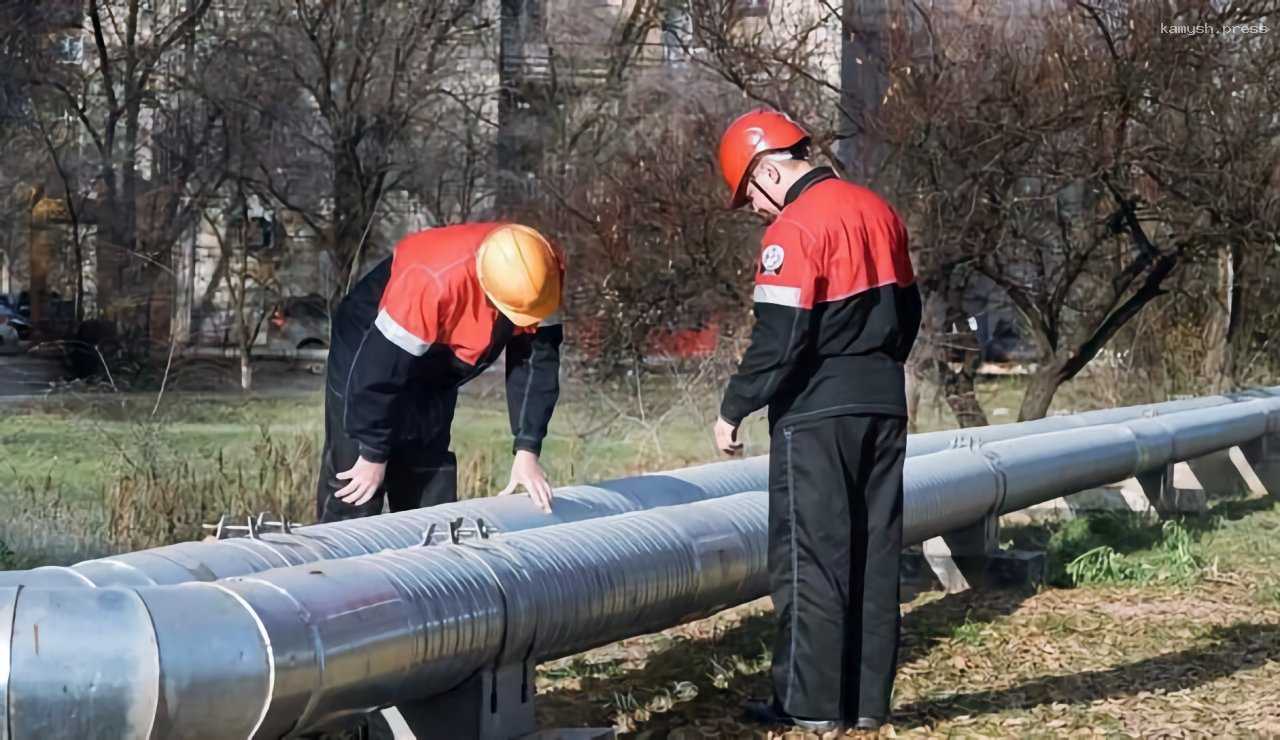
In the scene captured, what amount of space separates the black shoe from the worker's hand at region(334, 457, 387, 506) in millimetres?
1368

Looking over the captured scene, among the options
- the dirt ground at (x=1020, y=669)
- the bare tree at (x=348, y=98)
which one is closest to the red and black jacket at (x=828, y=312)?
the dirt ground at (x=1020, y=669)

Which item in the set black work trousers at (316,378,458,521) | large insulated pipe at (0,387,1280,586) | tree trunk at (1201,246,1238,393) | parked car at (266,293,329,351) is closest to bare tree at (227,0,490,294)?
parked car at (266,293,329,351)

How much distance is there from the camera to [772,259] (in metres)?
4.71

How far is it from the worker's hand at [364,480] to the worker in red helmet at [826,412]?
1.08m

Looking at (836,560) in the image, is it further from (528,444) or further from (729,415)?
(528,444)

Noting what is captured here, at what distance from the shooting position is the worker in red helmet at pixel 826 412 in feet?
15.4

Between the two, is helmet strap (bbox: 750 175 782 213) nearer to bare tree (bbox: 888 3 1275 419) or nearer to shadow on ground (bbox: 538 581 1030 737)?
shadow on ground (bbox: 538 581 1030 737)

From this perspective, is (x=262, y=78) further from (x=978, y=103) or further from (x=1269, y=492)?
(x=1269, y=492)

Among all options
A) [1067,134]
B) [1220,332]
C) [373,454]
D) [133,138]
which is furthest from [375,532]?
[133,138]

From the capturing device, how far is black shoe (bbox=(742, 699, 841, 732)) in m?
4.90

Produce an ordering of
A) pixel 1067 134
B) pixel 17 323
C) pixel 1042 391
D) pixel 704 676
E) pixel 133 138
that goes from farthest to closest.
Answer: pixel 133 138 < pixel 17 323 < pixel 1042 391 < pixel 1067 134 < pixel 704 676

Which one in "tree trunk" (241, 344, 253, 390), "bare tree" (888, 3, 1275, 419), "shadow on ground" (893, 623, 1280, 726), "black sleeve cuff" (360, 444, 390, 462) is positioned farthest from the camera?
"tree trunk" (241, 344, 253, 390)

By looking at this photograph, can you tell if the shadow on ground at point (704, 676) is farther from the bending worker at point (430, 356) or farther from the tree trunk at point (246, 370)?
the tree trunk at point (246, 370)

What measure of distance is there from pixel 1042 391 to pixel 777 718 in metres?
8.29
